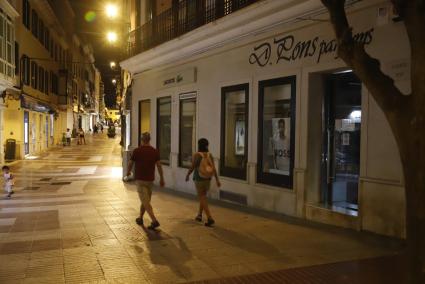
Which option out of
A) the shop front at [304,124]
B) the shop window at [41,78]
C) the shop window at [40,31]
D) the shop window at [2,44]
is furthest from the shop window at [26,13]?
the shop front at [304,124]

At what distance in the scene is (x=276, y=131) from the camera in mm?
9953

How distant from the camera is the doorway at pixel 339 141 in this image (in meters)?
8.88

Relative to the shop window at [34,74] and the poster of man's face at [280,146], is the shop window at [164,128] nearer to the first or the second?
the poster of man's face at [280,146]

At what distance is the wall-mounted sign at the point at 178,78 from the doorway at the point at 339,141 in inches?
193

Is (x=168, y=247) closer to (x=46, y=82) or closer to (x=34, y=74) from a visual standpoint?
(x=34, y=74)

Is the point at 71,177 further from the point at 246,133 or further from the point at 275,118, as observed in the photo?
the point at 275,118

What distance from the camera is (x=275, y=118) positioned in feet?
32.7

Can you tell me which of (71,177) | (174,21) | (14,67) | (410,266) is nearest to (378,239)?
(410,266)

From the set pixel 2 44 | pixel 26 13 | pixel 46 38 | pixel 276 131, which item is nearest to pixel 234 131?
pixel 276 131

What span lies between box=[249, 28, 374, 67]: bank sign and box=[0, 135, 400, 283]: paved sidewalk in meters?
3.28

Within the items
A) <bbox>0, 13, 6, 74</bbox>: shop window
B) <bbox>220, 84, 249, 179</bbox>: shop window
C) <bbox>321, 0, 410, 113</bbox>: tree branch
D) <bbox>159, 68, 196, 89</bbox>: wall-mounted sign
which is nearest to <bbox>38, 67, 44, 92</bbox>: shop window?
<bbox>0, 13, 6, 74</bbox>: shop window

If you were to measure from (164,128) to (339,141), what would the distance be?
24.8ft

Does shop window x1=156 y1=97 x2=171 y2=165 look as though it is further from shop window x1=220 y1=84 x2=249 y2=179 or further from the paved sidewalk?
the paved sidewalk

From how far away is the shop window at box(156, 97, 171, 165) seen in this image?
1495cm
